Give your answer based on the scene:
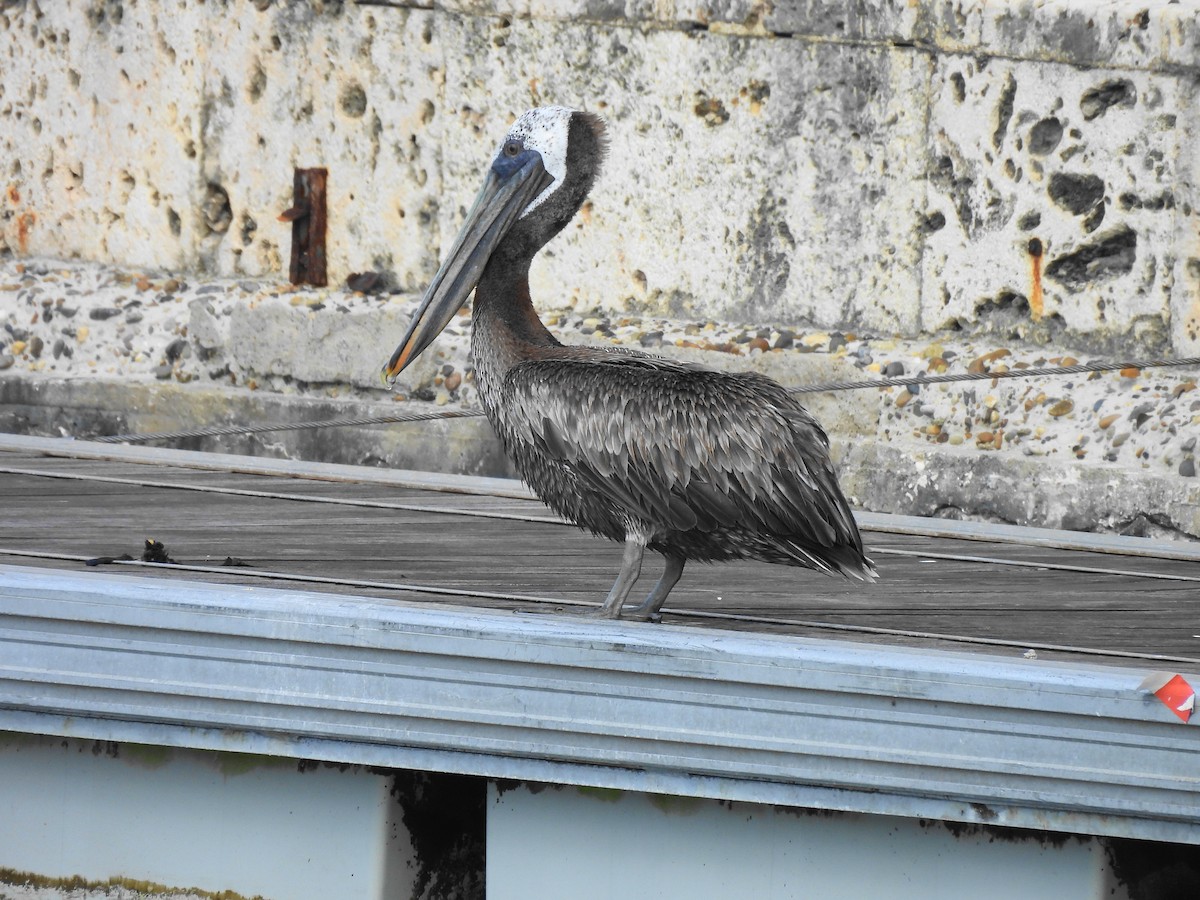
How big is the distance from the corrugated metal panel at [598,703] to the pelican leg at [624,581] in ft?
0.47

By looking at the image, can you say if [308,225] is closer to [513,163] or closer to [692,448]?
[513,163]

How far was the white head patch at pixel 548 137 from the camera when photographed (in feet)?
12.9

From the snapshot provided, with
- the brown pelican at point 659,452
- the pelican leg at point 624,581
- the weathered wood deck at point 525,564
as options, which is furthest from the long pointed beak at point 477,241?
the pelican leg at point 624,581

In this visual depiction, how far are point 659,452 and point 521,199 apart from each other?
2.47 feet

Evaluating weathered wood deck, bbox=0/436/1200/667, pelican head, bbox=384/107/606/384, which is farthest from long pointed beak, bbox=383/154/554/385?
weathered wood deck, bbox=0/436/1200/667

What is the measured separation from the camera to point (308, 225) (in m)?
7.77

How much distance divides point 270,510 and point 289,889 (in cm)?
176

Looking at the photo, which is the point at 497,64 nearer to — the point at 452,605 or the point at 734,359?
the point at 734,359

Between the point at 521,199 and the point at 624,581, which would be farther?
the point at 521,199

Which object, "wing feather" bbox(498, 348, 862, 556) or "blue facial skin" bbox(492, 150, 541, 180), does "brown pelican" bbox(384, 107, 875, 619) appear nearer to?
"wing feather" bbox(498, 348, 862, 556)

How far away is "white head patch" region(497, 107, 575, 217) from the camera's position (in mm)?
3934

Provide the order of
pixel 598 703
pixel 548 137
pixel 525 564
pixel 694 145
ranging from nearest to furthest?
1. pixel 598 703
2. pixel 548 137
3. pixel 525 564
4. pixel 694 145

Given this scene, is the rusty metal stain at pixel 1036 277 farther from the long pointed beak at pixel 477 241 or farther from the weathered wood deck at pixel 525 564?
the long pointed beak at pixel 477 241

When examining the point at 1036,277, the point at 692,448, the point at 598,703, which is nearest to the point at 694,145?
the point at 1036,277
